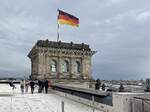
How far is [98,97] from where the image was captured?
2127 centimetres

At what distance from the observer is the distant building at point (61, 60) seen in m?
66.2

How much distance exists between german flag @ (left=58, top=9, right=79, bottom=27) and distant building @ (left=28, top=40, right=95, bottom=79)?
891 centimetres

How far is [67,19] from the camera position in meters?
60.1

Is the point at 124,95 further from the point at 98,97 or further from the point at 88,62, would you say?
the point at 88,62

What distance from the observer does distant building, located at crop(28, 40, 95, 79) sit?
6619cm

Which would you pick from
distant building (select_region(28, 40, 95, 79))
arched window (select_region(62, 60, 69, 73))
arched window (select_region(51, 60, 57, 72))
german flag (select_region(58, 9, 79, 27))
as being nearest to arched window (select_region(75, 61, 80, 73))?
distant building (select_region(28, 40, 95, 79))

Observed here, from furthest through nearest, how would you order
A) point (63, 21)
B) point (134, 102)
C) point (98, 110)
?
point (63, 21), point (98, 110), point (134, 102)

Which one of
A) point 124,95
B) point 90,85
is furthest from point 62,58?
point 124,95

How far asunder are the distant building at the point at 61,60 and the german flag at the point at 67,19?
8907 mm

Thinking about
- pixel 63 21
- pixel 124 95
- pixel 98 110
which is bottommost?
pixel 98 110

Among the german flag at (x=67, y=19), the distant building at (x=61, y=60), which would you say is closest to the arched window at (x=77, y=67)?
the distant building at (x=61, y=60)

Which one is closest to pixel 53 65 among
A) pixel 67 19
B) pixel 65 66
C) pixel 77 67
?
pixel 65 66

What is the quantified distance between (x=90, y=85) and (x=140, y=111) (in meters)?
57.8

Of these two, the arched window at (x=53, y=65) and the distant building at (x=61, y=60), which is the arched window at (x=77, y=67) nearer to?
the distant building at (x=61, y=60)
